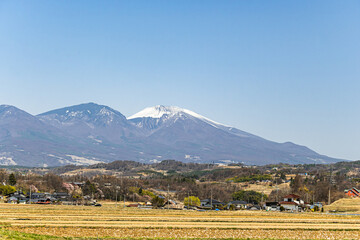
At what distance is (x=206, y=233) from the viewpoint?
52000 mm

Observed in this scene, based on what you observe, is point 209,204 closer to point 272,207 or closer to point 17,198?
point 272,207

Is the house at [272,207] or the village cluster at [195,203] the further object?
the village cluster at [195,203]

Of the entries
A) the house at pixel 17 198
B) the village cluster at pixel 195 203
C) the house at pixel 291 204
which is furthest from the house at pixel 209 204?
the house at pixel 17 198

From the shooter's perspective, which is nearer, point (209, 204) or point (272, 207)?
point (272, 207)

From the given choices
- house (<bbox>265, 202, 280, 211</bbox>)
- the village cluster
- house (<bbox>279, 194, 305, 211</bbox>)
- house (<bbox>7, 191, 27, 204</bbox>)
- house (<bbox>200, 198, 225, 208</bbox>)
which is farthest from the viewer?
house (<bbox>200, 198, 225, 208</bbox>)

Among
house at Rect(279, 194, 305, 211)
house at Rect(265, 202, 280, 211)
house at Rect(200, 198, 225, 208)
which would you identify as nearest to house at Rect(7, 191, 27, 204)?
house at Rect(200, 198, 225, 208)

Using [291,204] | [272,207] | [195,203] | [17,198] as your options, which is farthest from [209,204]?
[17,198]

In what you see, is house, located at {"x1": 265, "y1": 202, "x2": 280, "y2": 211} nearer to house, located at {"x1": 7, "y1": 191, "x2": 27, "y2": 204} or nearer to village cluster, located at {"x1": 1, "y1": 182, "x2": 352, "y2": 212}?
village cluster, located at {"x1": 1, "y1": 182, "x2": 352, "y2": 212}

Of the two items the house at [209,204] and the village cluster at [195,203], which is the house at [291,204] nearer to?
the village cluster at [195,203]

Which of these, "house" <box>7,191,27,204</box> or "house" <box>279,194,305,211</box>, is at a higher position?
"house" <box>279,194,305,211</box>

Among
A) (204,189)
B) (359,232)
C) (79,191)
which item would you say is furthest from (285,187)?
(359,232)

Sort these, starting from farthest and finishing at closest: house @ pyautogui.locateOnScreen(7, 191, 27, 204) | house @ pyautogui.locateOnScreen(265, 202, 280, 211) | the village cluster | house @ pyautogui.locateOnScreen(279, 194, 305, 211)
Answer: house @ pyautogui.locateOnScreen(7, 191, 27, 204)
the village cluster
house @ pyautogui.locateOnScreen(265, 202, 280, 211)
house @ pyautogui.locateOnScreen(279, 194, 305, 211)

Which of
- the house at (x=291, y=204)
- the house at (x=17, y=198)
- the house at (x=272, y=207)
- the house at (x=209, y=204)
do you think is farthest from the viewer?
the house at (x=209, y=204)

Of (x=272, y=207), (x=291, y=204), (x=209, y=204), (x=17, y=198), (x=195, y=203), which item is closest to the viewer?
(x=272, y=207)
